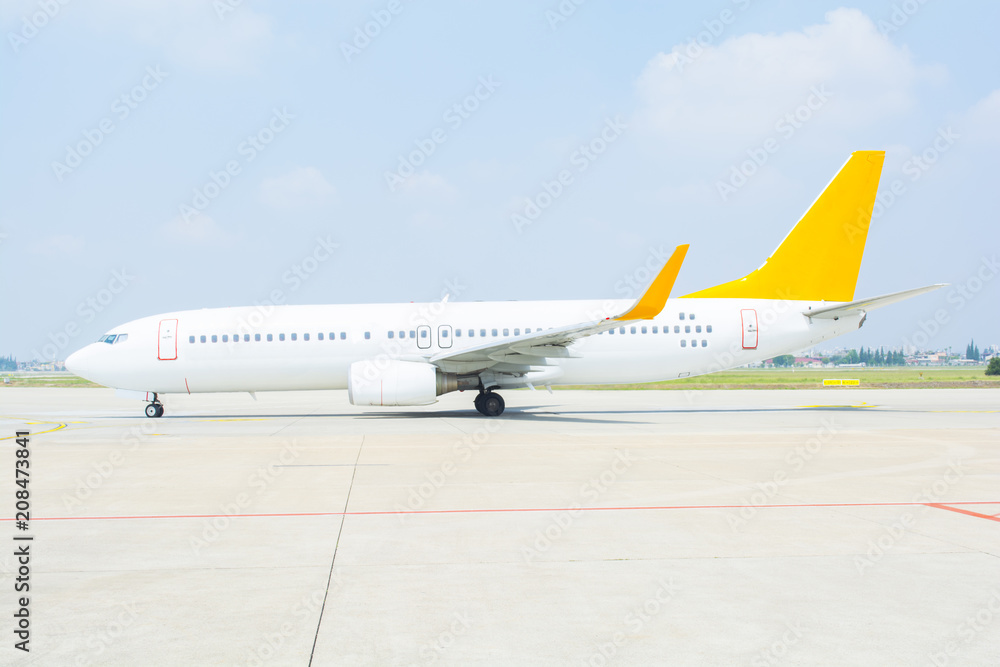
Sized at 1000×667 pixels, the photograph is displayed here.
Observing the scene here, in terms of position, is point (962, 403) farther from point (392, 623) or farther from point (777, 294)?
point (392, 623)

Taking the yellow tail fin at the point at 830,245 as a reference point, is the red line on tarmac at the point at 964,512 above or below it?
below

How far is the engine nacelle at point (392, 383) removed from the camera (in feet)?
64.8

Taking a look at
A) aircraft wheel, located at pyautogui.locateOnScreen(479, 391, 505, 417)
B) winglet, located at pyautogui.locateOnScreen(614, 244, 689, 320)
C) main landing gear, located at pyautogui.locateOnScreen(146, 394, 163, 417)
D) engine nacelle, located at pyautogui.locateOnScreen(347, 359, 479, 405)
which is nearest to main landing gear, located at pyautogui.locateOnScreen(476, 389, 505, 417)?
aircraft wheel, located at pyautogui.locateOnScreen(479, 391, 505, 417)

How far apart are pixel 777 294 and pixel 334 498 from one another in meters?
17.9

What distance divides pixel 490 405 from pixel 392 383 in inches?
116

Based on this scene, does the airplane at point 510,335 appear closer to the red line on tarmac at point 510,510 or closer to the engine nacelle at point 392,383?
the engine nacelle at point 392,383

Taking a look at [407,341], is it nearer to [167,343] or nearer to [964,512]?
[167,343]

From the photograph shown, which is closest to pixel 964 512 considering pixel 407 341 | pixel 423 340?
pixel 423 340

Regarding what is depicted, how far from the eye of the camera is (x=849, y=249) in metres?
23.1

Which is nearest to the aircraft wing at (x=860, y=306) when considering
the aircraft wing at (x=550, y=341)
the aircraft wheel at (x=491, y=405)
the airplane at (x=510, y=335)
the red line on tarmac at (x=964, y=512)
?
the airplane at (x=510, y=335)

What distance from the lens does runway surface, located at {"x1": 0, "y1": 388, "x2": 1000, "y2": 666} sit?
13.9 ft

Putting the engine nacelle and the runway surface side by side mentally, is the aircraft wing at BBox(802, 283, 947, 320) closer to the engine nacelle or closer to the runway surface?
the runway surface

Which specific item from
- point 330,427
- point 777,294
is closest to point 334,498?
point 330,427

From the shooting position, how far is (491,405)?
2122 cm
